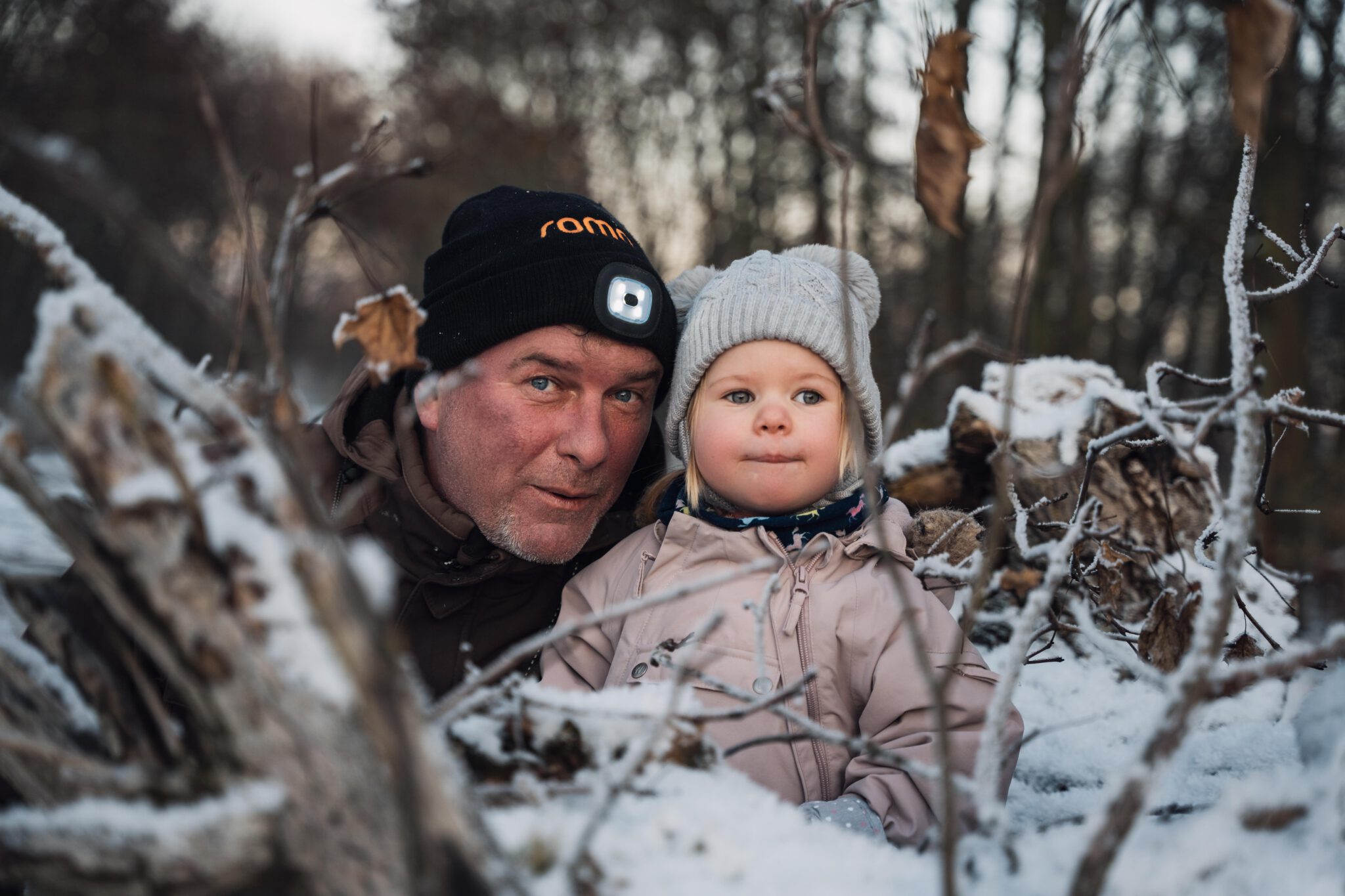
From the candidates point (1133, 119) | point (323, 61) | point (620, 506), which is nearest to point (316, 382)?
point (323, 61)

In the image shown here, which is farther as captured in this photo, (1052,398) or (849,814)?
(1052,398)

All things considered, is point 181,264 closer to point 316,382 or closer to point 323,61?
point 323,61

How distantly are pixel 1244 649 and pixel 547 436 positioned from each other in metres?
1.77

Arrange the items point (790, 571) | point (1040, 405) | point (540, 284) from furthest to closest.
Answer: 1. point (1040, 405)
2. point (540, 284)
3. point (790, 571)

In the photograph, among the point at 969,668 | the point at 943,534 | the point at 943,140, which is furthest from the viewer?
the point at 943,534

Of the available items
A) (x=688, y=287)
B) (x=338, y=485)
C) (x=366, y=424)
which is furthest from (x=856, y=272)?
(x=338, y=485)

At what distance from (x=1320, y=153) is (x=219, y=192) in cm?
1992

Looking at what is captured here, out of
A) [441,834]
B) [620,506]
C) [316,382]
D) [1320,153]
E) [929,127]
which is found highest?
[1320,153]

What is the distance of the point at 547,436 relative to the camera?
247 cm

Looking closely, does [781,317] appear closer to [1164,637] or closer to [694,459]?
[694,459]

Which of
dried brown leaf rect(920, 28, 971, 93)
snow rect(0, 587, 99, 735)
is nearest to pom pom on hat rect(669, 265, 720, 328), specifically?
dried brown leaf rect(920, 28, 971, 93)

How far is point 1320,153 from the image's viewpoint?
976 cm

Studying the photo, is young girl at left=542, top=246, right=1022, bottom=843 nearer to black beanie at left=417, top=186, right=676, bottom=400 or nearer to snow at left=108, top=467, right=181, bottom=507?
black beanie at left=417, top=186, right=676, bottom=400

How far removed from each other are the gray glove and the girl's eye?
0.95 m
